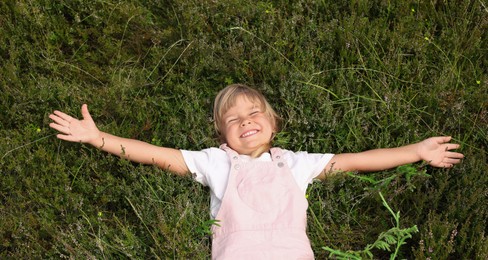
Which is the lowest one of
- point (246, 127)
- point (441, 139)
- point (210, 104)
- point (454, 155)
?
point (454, 155)

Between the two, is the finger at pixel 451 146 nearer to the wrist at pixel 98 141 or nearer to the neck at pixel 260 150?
the neck at pixel 260 150

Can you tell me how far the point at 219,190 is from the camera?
432 centimetres

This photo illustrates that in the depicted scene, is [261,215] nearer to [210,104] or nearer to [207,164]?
[207,164]

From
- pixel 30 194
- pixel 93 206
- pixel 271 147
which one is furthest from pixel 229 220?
pixel 30 194

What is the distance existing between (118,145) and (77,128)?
0.31 metres

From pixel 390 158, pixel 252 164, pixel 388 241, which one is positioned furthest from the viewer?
pixel 390 158

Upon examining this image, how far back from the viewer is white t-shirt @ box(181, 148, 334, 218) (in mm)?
4355

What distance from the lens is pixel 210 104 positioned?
505 cm

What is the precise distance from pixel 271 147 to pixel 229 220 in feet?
2.55

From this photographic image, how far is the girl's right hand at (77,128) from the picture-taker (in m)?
4.49

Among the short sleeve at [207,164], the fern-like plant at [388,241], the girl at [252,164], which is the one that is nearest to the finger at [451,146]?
the girl at [252,164]

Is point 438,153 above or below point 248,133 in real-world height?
below

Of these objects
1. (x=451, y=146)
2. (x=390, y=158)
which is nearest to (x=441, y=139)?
(x=451, y=146)

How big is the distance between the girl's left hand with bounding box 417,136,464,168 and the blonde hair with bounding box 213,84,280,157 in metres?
1.06
